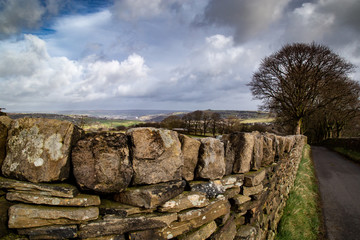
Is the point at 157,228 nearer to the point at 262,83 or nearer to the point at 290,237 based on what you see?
the point at 290,237

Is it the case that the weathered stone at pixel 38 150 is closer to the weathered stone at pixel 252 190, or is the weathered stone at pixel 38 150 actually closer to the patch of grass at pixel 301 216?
the weathered stone at pixel 252 190

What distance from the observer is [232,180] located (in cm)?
297

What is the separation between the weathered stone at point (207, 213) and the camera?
2229 mm

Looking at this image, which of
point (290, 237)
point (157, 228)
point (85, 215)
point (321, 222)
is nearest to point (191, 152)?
point (157, 228)

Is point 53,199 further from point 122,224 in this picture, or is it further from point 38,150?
point 122,224

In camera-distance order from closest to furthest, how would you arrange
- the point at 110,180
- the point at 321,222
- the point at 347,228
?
the point at 110,180 < the point at 347,228 < the point at 321,222

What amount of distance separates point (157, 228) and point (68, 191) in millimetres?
921

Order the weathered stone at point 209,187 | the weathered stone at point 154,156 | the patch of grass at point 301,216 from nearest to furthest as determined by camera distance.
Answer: the weathered stone at point 154,156 → the weathered stone at point 209,187 → the patch of grass at point 301,216

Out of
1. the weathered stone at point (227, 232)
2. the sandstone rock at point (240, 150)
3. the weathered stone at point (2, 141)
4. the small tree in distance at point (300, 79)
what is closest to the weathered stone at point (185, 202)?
the weathered stone at point (227, 232)

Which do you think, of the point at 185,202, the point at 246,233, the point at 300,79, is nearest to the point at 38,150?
the point at 185,202

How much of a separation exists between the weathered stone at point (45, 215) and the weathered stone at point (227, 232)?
1.53 m

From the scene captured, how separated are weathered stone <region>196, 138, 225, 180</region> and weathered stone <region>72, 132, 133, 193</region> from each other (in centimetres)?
104

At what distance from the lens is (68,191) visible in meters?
1.73

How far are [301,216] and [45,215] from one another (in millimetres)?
6410
